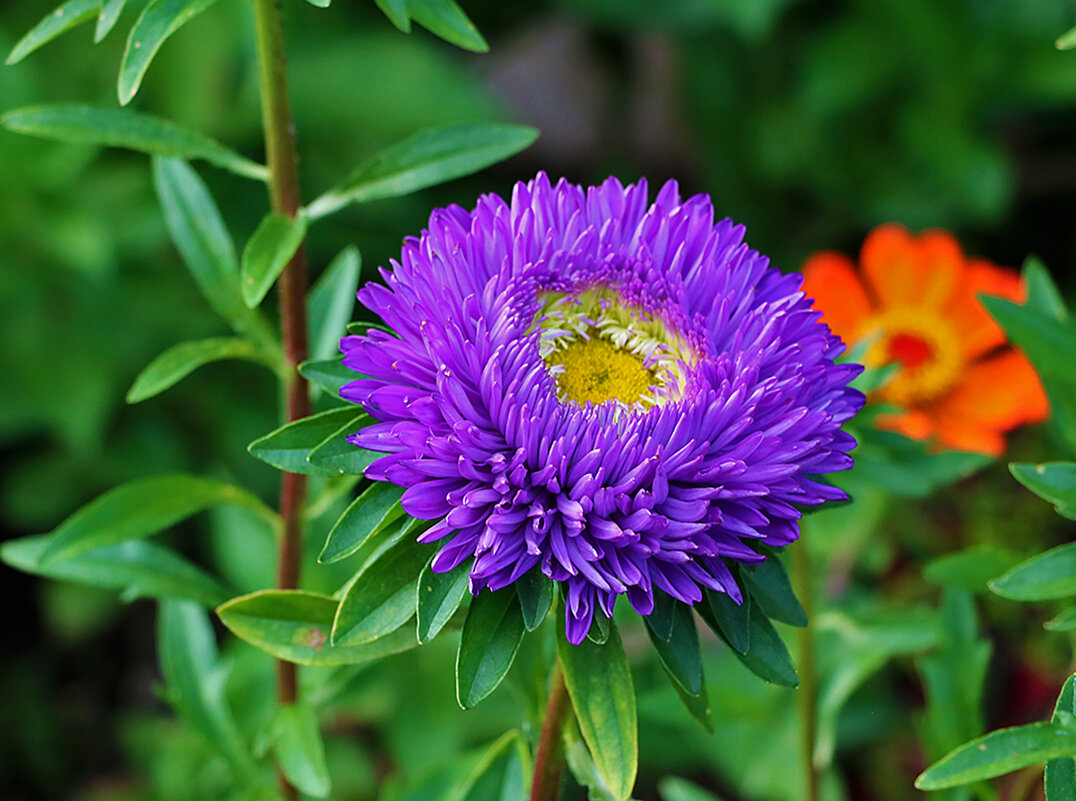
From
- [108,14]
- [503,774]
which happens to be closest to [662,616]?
[503,774]

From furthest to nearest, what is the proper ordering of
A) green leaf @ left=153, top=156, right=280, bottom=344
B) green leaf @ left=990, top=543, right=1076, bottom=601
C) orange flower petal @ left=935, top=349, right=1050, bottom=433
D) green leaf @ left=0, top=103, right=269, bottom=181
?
orange flower petal @ left=935, top=349, right=1050, bottom=433, green leaf @ left=153, top=156, right=280, bottom=344, green leaf @ left=0, top=103, right=269, bottom=181, green leaf @ left=990, top=543, right=1076, bottom=601

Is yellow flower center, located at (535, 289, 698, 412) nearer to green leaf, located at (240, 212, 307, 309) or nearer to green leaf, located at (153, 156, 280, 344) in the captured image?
green leaf, located at (240, 212, 307, 309)

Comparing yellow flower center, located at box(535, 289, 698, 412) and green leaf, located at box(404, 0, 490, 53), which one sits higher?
green leaf, located at box(404, 0, 490, 53)

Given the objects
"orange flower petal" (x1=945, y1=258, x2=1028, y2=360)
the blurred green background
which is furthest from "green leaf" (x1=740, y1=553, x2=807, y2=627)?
"orange flower petal" (x1=945, y1=258, x2=1028, y2=360)

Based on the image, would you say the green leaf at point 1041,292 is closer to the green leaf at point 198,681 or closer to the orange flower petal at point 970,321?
the orange flower petal at point 970,321

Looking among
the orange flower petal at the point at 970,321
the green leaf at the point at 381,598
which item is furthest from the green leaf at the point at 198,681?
the orange flower petal at the point at 970,321

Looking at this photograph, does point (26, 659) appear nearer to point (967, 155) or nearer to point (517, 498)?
point (517, 498)

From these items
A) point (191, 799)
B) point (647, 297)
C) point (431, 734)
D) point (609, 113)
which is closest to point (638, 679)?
point (431, 734)

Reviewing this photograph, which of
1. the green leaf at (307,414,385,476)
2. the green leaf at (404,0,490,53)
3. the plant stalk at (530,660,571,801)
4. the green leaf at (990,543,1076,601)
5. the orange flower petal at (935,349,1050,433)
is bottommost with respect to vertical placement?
the plant stalk at (530,660,571,801)

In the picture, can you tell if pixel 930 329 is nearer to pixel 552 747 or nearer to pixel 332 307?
pixel 332 307
